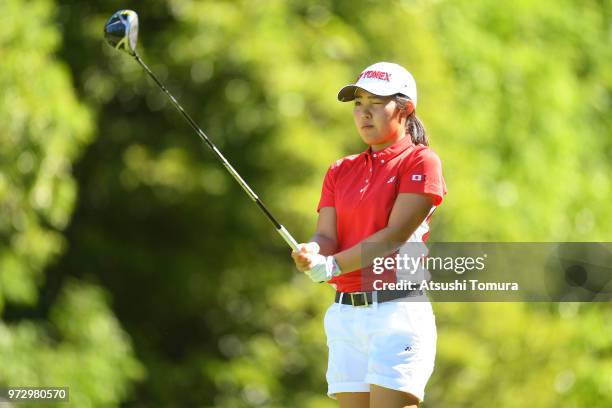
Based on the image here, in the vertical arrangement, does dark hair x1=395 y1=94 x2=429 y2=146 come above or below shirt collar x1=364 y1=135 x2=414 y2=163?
above

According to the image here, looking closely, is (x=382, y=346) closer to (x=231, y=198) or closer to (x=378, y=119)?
(x=378, y=119)

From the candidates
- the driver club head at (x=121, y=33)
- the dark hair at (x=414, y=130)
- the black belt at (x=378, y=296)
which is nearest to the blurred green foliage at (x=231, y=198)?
the driver club head at (x=121, y=33)

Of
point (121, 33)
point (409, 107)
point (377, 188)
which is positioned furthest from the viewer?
point (121, 33)

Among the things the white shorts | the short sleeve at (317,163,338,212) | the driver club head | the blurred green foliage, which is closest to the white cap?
the short sleeve at (317,163,338,212)

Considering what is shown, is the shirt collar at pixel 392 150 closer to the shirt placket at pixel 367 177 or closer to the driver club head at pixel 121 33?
the shirt placket at pixel 367 177

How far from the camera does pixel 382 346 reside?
402cm

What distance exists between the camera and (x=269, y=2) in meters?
12.3

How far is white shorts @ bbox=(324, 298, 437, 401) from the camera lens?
4.01 metres

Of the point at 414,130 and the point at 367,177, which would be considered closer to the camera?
the point at 367,177

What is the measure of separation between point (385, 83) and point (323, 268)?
25.7 inches

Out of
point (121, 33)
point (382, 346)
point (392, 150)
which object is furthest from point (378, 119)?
point (121, 33)

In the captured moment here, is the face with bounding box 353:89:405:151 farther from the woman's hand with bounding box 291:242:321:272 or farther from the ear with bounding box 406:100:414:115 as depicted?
the woman's hand with bounding box 291:242:321:272

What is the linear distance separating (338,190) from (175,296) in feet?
31.7

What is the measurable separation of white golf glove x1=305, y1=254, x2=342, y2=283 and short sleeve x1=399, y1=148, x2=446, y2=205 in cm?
32
